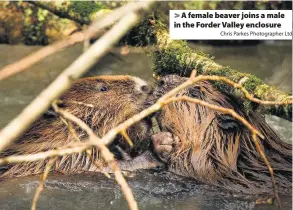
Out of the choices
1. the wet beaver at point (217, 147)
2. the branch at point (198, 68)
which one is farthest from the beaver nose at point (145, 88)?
the branch at point (198, 68)

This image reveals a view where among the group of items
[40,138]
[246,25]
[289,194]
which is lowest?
[289,194]

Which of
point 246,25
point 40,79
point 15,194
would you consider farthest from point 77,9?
point 15,194

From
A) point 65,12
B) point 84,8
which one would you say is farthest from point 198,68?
point 65,12

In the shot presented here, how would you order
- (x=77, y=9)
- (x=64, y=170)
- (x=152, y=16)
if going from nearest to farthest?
(x=64, y=170) < (x=152, y=16) < (x=77, y=9)

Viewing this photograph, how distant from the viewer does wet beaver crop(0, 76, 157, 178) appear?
407 centimetres

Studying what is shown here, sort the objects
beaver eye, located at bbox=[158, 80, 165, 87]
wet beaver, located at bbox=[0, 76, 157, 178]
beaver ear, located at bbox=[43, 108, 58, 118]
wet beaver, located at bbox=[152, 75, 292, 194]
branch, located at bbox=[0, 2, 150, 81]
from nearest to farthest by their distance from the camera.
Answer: branch, located at bbox=[0, 2, 150, 81]
wet beaver, located at bbox=[152, 75, 292, 194]
wet beaver, located at bbox=[0, 76, 157, 178]
beaver ear, located at bbox=[43, 108, 58, 118]
beaver eye, located at bbox=[158, 80, 165, 87]

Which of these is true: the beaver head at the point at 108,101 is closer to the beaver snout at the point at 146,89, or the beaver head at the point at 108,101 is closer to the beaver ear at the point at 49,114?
the beaver snout at the point at 146,89

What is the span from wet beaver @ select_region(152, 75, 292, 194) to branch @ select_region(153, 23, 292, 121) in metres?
0.21

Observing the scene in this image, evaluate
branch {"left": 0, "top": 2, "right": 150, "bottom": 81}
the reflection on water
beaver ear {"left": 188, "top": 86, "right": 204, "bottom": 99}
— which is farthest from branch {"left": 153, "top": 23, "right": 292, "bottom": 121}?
branch {"left": 0, "top": 2, "right": 150, "bottom": 81}

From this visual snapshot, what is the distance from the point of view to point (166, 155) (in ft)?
13.6

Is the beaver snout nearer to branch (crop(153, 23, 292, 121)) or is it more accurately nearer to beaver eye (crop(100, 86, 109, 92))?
beaver eye (crop(100, 86, 109, 92))

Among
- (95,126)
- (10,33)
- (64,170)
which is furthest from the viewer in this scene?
(10,33)

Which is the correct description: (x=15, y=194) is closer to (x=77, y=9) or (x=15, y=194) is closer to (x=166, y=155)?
Answer: (x=166, y=155)

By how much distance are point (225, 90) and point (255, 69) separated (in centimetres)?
309
